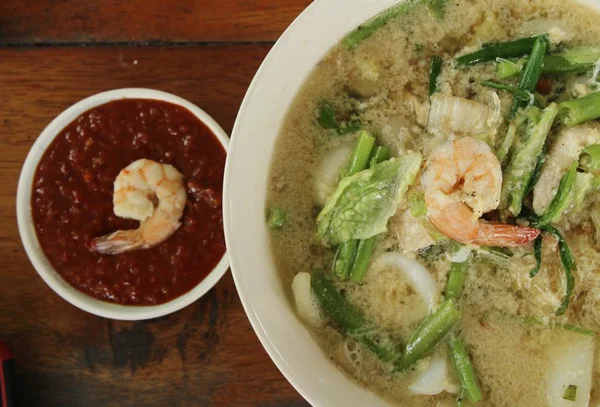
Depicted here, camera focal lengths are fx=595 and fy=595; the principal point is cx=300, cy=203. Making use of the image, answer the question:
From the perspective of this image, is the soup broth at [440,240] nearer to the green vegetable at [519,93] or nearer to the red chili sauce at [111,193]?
the green vegetable at [519,93]

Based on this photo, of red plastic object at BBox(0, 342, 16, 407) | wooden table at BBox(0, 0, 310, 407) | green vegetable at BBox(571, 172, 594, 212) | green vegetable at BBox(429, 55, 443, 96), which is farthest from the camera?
wooden table at BBox(0, 0, 310, 407)

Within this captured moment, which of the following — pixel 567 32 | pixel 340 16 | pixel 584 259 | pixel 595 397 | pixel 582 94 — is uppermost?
pixel 340 16

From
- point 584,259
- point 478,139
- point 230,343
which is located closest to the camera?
point 478,139

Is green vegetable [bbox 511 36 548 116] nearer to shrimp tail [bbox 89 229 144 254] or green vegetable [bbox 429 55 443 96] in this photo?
green vegetable [bbox 429 55 443 96]

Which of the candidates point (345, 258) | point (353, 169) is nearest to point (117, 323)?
point (345, 258)

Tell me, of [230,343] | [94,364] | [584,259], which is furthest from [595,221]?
[94,364]

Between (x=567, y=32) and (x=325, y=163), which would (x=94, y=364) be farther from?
(x=567, y=32)

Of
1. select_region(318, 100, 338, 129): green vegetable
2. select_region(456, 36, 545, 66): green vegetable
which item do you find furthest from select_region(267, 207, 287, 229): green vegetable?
select_region(456, 36, 545, 66): green vegetable
